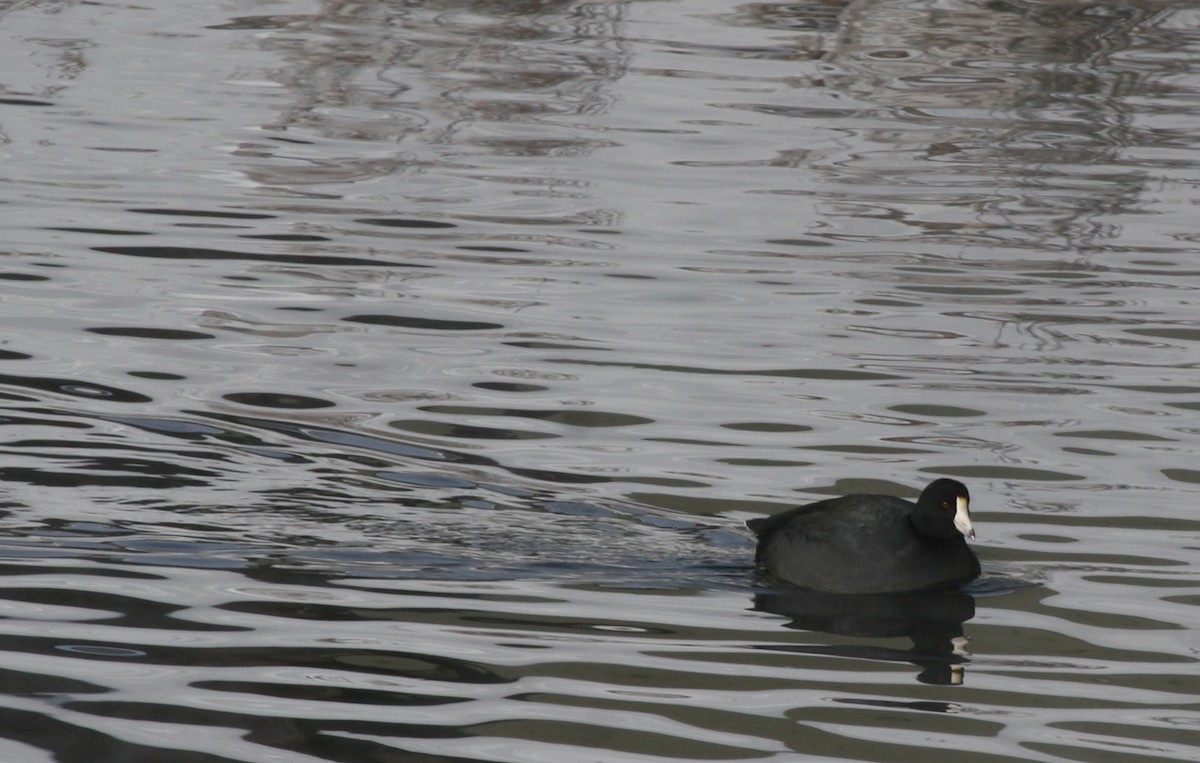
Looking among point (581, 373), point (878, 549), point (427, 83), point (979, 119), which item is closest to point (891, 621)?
point (878, 549)

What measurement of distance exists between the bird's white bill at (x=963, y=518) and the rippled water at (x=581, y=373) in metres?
0.29

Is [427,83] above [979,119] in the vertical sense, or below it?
above

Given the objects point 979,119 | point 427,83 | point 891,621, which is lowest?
point 891,621

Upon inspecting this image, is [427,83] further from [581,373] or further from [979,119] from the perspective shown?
[581,373]

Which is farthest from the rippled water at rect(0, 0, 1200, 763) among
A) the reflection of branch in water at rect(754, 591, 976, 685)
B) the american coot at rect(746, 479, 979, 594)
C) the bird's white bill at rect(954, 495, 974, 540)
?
the bird's white bill at rect(954, 495, 974, 540)

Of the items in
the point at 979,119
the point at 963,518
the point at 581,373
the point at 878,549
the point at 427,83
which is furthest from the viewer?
the point at 427,83

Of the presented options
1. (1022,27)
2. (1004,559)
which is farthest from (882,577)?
(1022,27)

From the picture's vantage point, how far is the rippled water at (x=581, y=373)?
5.95 m

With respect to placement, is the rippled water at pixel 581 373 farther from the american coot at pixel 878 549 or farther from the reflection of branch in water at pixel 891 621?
the american coot at pixel 878 549

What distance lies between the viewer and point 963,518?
6887 millimetres

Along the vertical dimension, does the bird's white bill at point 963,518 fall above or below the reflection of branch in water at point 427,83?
below

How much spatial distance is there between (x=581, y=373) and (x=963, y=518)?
317 cm

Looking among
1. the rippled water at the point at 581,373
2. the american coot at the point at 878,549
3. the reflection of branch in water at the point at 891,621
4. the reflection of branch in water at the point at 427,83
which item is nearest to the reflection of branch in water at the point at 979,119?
the rippled water at the point at 581,373

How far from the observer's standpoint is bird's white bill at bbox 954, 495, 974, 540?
6855 mm
